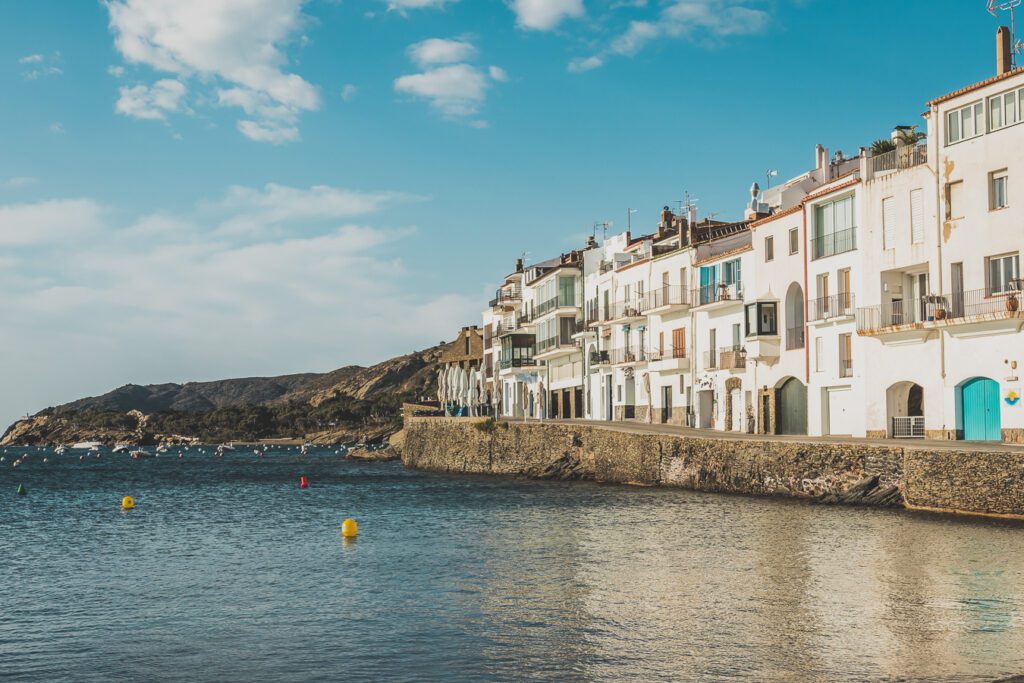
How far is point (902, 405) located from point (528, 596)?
2650 centimetres

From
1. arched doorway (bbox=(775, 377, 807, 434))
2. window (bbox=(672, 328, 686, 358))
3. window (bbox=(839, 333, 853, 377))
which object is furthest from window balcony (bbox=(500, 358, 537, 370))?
window (bbox=(839, 333, 853, 377))

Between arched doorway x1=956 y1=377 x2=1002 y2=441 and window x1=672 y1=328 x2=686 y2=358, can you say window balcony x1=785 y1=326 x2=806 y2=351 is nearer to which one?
window x1=672 y1=328 x2=686 y2=358

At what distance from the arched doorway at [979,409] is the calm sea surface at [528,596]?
268 inches

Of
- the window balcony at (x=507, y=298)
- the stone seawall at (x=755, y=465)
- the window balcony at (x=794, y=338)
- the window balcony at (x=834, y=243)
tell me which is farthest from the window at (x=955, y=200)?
the window balcony at (x=507, y=298)

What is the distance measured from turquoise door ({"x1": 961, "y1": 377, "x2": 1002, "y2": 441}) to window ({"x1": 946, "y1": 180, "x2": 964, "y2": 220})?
6.09 m

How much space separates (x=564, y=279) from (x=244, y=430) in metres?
123

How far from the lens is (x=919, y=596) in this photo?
2105 cm

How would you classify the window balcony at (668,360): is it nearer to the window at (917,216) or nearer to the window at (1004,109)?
the window at (917,216)

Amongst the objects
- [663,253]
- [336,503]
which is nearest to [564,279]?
[663,253]

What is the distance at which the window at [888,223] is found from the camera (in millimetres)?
43062

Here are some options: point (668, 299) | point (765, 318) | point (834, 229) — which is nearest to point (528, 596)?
point (834, 229)

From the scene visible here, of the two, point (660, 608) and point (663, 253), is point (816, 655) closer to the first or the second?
point (660, 608)

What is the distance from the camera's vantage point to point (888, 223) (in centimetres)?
4341

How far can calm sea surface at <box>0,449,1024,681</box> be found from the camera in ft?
53.9
